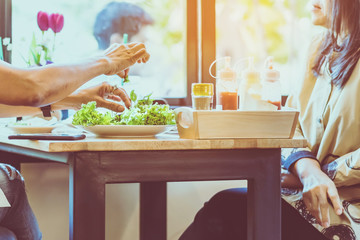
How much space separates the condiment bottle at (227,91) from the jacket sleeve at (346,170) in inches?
14.4

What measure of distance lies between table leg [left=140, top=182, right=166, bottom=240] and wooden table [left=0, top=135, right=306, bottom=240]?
680 mm

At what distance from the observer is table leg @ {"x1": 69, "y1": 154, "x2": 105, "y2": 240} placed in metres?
1.00

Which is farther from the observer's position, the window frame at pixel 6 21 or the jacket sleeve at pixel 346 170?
the window frame at pixel 6 21

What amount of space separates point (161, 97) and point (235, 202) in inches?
37.1

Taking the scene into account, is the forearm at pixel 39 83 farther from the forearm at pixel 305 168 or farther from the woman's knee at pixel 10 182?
the forearm at pixel 305 168

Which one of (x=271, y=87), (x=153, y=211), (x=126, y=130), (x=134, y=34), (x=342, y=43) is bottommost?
(x=153, y=211)

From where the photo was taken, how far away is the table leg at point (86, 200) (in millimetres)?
1002

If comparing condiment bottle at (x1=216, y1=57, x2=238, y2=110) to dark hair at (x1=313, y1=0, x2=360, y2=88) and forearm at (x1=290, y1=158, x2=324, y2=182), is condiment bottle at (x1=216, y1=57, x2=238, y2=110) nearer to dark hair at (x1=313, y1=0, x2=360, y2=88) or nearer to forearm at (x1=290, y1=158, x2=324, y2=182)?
forearm at (x1=290, y1=158, x2=324, y2=182)

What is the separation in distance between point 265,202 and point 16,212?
26.0 inches

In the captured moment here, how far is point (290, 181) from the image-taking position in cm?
151

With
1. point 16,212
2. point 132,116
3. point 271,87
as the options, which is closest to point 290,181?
point 271,87

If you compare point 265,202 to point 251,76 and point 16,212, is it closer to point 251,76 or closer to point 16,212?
point 251,76

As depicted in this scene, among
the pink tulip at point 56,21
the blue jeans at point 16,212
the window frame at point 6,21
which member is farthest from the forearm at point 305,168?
the window frame at point 6,21

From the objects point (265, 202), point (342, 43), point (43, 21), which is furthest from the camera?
point (43, 21)
